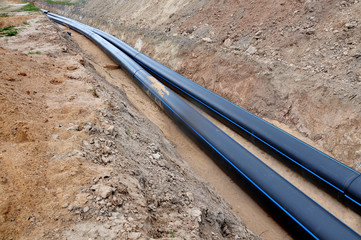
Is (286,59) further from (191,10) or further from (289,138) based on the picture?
(191,10)

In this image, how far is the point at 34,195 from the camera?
2.72 metres

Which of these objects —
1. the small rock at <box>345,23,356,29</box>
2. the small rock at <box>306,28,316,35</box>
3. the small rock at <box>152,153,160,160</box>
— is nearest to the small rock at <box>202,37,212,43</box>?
the small rock at <box>306,28,316,35</box>

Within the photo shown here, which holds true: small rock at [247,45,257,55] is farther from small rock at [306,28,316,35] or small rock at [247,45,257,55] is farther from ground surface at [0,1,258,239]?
ground surface at [0,1,258,239]

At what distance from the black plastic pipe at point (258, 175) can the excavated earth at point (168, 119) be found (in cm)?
54

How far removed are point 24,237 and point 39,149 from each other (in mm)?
1342

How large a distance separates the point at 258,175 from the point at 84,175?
3.60 metres

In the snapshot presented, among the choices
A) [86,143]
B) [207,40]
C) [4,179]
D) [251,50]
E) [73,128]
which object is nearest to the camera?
[4,179]

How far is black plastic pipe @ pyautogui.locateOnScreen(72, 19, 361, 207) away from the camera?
16.0 feet

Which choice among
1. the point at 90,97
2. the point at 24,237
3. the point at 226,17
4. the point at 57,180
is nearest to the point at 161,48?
the point at 226,17

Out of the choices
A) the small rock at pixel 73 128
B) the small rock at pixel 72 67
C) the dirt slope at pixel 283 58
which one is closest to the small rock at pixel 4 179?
the small rock at pixel 73 128

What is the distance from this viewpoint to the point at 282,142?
5805mm

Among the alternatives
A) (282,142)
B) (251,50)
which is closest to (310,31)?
(251,50)

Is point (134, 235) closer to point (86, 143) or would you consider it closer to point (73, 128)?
point (86, 143)

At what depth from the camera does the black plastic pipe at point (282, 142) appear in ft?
16.0
